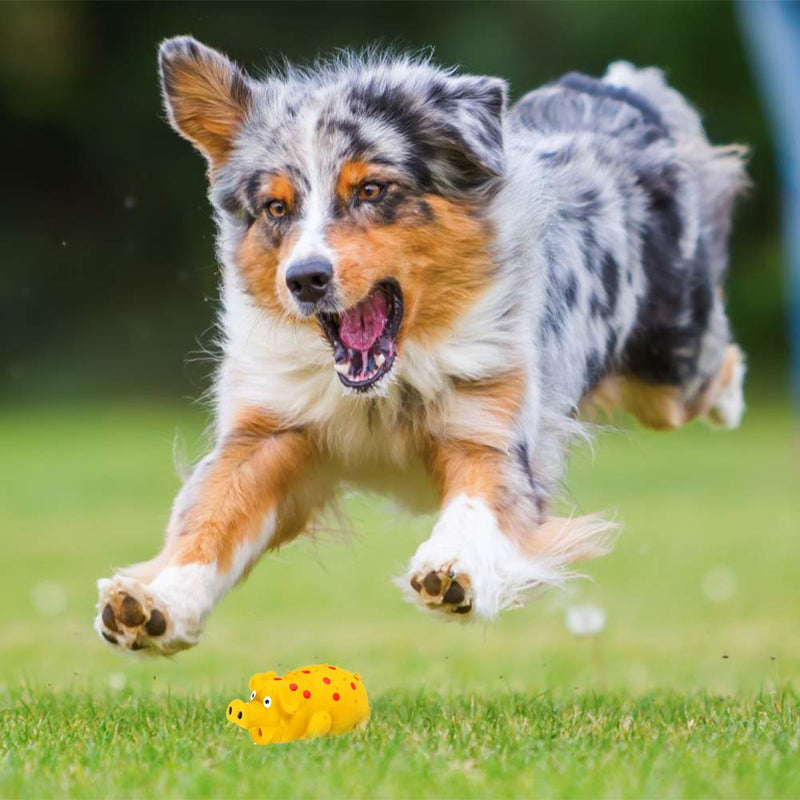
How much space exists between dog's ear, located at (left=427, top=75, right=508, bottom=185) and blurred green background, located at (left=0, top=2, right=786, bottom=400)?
18.3 metres

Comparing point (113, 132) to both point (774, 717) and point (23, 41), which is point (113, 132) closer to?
point (23, 41)

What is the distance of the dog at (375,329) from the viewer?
181 inches

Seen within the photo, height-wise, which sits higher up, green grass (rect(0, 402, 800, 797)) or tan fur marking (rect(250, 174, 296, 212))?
tan fur marking (rect(250, 174, 296, 212))

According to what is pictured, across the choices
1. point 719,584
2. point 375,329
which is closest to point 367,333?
point 375,329

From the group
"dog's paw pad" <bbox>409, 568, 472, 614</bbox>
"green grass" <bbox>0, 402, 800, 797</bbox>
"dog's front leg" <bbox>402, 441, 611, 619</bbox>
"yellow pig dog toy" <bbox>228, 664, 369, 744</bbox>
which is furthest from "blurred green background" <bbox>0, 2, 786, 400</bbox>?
"dog's paw pad" <bbox>409, 568, 472, 614</bbox>

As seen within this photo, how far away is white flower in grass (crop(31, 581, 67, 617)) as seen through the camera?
887 cm

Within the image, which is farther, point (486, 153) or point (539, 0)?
point (539, 0)

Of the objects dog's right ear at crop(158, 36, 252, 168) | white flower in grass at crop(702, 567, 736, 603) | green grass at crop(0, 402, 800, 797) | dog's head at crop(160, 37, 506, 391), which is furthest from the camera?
white flower in grass at crop(702, 567, 736, 603)

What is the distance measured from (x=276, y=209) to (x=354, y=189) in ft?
0.92

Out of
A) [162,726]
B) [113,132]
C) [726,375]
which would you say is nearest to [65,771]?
[162,726]

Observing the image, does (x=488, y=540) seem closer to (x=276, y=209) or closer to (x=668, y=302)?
(x=276, y=209)

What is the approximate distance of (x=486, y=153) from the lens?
494cm

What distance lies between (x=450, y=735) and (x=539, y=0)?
20816 mm

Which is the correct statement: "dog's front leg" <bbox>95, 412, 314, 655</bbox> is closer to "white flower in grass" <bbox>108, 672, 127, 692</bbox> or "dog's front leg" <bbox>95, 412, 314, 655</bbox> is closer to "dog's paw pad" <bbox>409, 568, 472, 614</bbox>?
"dog's paw pad" <bbox>409, 568, 472, 614</bbox>
